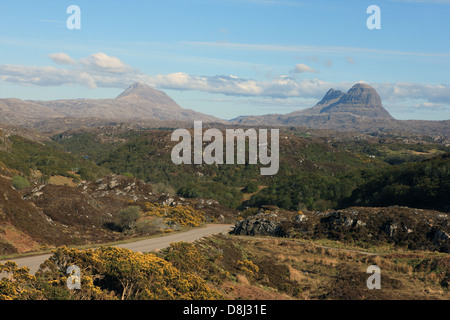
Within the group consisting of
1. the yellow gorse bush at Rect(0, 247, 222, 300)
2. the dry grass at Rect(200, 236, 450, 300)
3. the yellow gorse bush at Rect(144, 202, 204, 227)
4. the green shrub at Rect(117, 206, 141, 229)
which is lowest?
the yellow gorse bush at Rect(144, 202, 204, 227)

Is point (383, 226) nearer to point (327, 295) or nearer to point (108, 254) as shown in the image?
point (327, 295)

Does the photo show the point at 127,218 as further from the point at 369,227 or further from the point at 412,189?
the point at 412,189

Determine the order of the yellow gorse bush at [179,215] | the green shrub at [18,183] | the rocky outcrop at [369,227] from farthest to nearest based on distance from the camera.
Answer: the green shrub at [18,183], the yellow gorse bush at [179,215], the rocky outcrop at [369,227]

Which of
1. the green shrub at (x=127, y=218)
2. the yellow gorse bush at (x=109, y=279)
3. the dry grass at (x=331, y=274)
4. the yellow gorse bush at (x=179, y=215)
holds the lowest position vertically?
the yellow gorse bush at (x=179, y=215)

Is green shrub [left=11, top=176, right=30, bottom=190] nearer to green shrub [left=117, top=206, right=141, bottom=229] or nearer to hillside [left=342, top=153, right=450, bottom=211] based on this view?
green shrub [left=117, top=206, right=141, bottom=229]

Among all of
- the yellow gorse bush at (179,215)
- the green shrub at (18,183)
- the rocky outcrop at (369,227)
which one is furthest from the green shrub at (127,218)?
the green shrub at (18,183)

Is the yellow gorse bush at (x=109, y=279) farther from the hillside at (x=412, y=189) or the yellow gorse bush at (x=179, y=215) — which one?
the hillside at (x=412, y=189)

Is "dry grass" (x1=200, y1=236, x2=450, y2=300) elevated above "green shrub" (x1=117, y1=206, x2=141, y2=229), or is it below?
above

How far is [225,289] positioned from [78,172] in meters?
147

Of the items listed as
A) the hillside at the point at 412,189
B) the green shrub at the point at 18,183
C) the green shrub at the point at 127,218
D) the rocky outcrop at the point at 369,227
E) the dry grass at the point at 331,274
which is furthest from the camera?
the green shrub at the point at 18,183

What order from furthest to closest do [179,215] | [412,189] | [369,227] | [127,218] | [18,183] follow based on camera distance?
[412,189]
[18,183]
[179,215]
[127,218]
[369,227]

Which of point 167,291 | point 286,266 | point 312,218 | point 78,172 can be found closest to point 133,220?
point 312,218

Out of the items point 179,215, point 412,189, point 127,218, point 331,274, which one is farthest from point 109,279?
point 412,189

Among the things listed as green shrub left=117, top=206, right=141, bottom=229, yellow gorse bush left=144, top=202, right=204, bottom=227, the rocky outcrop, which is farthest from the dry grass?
yellow gorse bush left=144, top=202, right=204, bottom=227
